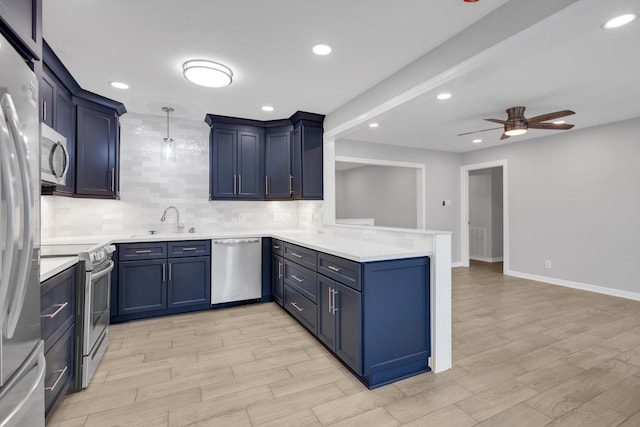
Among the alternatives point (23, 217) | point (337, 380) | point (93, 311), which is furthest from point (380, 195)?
point (23, 217)

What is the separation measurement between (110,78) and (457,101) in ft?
11.9

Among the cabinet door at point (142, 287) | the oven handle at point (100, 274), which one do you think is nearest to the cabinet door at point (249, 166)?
the cabinet door at point (142, 287)

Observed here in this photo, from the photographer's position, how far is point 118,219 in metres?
3.84

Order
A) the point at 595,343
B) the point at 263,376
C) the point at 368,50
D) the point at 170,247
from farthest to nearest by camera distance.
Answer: the point at 170,247, the point at 595,343, the point at 368,50, the point at 263,376

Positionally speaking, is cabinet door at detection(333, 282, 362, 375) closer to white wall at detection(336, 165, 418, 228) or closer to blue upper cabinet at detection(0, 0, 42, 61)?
blue upper cabinet at detection(0, 0, 42, 61)

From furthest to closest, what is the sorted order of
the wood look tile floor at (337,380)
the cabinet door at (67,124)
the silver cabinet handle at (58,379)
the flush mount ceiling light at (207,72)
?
1. the cabinet door at (67,124)
2. the flush mount ceiling light at (207,72)
3. the wood look tile floor at (337,380)
4. the silver cabinet handle at (58,379)

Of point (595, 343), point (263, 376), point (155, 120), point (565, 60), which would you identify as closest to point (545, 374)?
point (595, 343)

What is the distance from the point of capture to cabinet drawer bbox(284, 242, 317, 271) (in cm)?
283

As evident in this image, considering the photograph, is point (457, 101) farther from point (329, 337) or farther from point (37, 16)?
point (37, 16)

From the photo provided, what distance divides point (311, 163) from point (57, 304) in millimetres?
Answer: 2979

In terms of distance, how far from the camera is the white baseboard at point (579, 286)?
168 inches

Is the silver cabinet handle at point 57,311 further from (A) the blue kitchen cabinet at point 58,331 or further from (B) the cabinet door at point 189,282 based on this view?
(B) the cabinet door at point 189,282

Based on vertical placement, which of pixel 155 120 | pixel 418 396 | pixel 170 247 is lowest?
pixel 418 396

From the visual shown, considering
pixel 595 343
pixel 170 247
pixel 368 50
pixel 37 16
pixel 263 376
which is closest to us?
pixel 37 16
